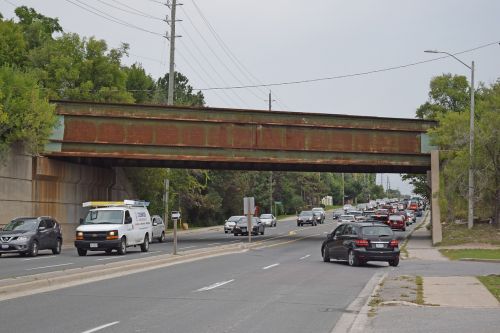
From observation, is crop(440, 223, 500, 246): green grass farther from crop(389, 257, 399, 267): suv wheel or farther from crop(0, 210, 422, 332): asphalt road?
crop(0, 210, 422, 332): asphalt road

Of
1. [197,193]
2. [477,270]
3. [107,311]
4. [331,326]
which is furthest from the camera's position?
[197,193]

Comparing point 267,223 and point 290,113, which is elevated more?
point 290,113

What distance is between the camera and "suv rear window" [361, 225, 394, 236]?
2601 centimetres

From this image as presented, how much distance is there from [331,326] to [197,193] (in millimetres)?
67759

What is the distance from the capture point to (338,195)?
640 feet

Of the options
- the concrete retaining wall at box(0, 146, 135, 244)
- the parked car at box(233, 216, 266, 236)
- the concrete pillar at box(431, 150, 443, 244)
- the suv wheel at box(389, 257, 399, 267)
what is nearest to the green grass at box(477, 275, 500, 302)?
the suv wheel at box(389, 257, 399, 267)

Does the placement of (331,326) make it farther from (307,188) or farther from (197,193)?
(307,188)

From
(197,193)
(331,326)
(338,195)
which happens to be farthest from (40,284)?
(338,195)

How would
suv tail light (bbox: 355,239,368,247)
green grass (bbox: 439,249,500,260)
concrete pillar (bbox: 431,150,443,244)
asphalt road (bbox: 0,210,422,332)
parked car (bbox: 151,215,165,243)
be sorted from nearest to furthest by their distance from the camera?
asphalt road (bbox: 0,210,422,332) < suv tail light (bbox: 355,239,368,247) < green grass (bbox: 439,249,500,260) < concrete pillar (bbox: 431,150,443,244) < parked car (bbox: 151,215,165,243)

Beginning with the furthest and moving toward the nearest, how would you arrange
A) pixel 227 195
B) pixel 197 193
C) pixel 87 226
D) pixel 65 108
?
pixel 227 195 → pixel 197 193 → pixel 65 108 → pixel 87 226

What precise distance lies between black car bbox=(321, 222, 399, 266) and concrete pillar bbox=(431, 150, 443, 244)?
17.4 metres

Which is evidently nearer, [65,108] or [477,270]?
[477,270]

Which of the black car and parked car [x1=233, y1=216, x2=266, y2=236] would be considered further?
parked car [x1=233, y1=216, x2=266, y2=236]

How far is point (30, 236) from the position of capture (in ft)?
101
